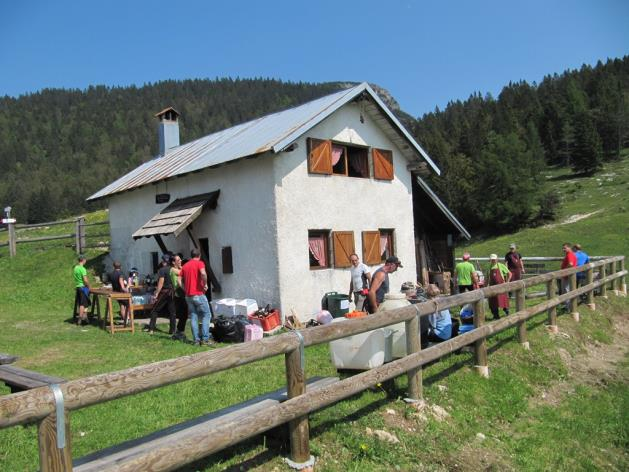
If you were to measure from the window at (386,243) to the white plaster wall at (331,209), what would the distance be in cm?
18

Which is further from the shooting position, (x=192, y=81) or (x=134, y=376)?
(x=192, y=81)

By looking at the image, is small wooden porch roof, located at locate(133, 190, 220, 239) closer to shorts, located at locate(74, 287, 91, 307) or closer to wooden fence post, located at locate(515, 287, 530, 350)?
shorts, located at locate(74, 287, 91, 307)

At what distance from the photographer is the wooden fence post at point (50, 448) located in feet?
9.09

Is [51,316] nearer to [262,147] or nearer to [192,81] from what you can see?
[262,147]

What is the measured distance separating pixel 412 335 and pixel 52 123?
131476 millimetres

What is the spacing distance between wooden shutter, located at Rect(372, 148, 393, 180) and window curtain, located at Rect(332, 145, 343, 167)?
1.20 m

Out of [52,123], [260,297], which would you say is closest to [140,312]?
[260,297]

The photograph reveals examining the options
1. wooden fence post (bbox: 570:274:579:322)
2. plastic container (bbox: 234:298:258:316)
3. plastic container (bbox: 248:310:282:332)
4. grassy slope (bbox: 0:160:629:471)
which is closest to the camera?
grassy slope (bbox: 0:160:629:471)

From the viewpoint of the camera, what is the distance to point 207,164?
47.1ft

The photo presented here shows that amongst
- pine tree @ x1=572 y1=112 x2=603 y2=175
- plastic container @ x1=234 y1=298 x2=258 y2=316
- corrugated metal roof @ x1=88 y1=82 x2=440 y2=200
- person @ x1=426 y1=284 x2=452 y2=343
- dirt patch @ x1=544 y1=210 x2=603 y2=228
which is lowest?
plastic container @ x1=234 y1=298 x2=258 y2=316

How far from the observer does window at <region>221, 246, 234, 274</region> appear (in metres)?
14.2

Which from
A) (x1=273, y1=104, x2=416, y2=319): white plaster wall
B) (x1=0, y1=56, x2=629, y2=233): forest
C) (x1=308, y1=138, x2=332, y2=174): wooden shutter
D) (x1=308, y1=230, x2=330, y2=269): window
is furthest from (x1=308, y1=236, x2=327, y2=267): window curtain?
(x1=0, y1=56, x2=629, y2=233): forest

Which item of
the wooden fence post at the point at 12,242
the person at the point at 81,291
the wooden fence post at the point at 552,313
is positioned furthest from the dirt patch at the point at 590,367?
the wooden fence post at the point at 12,242

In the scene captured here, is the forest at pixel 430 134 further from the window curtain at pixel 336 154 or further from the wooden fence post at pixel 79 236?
the window curtain at pixel 336 154
